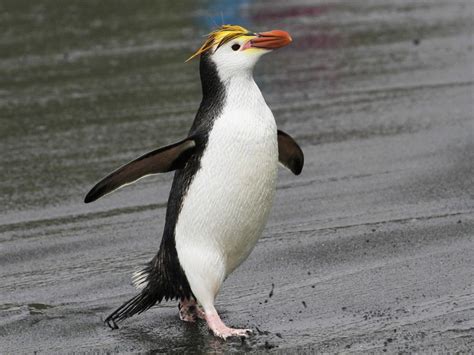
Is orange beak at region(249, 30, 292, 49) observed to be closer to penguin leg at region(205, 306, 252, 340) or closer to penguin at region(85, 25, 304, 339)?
penguin at region(85, 25, 304, 339)

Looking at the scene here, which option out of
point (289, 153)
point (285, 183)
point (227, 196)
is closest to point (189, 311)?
point (227, 196)

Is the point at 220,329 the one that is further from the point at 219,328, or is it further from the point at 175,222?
the point at 175,222

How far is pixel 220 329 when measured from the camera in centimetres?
481

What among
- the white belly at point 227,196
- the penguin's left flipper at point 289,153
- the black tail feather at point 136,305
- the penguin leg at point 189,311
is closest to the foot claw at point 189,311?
the penguin leg at point 189,311

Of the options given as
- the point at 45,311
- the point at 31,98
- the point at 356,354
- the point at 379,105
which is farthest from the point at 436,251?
the point at 31,98

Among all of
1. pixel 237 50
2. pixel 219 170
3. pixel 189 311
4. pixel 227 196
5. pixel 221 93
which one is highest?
pixel 237 50

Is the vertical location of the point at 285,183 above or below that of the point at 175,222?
below

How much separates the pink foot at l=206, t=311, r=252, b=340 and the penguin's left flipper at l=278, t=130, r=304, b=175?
2.90 ft

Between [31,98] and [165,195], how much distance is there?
→ 289cm

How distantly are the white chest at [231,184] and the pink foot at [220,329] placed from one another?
0.77ft

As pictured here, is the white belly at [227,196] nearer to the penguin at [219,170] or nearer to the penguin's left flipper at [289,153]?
the penguin at [219,170]

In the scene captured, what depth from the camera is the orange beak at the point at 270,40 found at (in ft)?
15.8

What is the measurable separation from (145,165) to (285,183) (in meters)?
2.45

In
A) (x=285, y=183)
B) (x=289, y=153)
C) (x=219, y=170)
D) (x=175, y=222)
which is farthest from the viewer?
(x=285, y=183)
